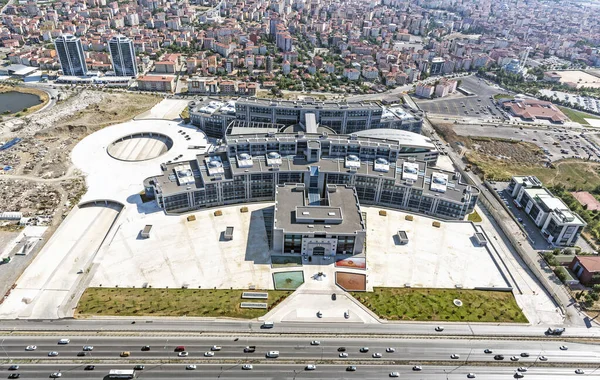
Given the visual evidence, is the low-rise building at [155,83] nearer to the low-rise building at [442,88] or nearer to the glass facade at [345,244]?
the glass facade at [345,244]

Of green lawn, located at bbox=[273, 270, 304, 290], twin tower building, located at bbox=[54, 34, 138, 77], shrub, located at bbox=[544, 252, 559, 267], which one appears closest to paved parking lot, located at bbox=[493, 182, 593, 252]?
shrub, located at bbox=[544, 252, 559, 267]

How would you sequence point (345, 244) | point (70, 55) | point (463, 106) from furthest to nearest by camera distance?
point (463, 106)
point (70, 55)
point (345, 244)

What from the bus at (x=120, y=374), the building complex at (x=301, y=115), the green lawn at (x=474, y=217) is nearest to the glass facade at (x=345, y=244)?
the green lawn at (x=474, y=217)

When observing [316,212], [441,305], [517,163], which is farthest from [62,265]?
[517,163]

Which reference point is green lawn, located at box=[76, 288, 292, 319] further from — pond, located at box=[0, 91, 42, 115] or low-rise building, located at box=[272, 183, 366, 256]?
pond, located at box=[0, 91, 42, 115]

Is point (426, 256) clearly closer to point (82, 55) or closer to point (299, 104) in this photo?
point (299, 104)

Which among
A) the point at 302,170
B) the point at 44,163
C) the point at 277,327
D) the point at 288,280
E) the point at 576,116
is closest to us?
the point at 277,327
